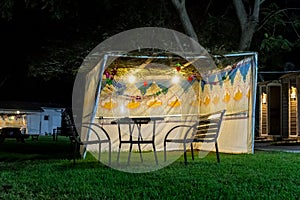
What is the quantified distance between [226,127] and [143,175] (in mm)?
4492

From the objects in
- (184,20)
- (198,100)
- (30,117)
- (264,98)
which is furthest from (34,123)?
(184,20)

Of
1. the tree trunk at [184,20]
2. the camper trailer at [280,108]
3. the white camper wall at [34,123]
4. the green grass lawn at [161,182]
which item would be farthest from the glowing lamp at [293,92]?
the white camper wall at [34,123]

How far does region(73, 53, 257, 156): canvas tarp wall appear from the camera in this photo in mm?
8273

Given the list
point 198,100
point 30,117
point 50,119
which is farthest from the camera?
point 50,119

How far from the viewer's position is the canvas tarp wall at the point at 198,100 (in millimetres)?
8273

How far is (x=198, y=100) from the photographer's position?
10492 mm

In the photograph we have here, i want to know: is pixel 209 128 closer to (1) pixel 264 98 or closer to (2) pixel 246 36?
(2) pixel 246 36

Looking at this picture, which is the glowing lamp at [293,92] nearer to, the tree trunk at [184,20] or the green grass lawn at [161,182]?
the tree trunk at [184,20]

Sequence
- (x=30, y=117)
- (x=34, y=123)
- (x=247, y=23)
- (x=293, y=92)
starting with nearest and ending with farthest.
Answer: (x=247, y=23) < (x=293, y=92) < (x=30, y=117) < (x=34, y=123)

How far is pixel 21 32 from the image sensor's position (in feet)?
47.3

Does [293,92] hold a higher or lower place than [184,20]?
lower

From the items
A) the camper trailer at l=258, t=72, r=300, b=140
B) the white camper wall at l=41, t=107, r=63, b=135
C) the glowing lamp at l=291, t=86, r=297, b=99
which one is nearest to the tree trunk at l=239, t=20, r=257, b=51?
the camper trailer at l=258, t=72, r=300, b=140

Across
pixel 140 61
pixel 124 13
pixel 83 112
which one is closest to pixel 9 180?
pixel 83 112

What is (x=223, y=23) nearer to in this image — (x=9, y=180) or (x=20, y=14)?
(x=20, y=14)
